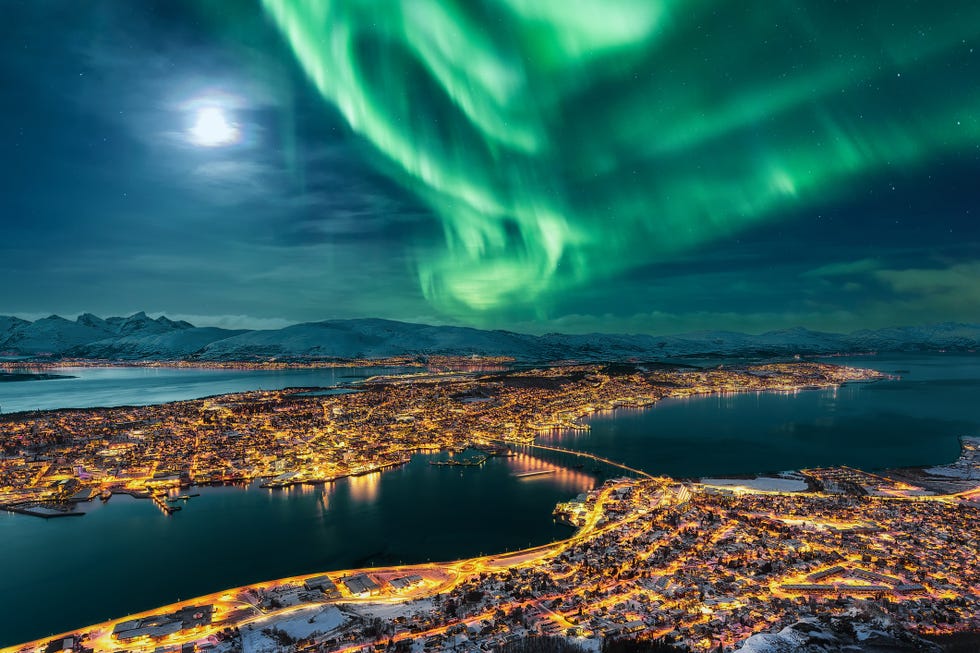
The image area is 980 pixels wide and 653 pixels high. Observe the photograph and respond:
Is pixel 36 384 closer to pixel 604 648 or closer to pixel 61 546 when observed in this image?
pixel 61 546

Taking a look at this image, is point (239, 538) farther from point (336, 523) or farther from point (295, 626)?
point (295, 626)

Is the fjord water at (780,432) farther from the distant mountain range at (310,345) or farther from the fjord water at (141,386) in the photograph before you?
the distant mountain range at (310,345)

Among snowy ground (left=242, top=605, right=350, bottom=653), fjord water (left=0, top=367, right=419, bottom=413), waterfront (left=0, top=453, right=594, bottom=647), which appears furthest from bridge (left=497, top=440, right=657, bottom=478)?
fjord water (left=0, top=367, right=419, bottom=413)

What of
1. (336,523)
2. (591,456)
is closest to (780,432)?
(591,456)

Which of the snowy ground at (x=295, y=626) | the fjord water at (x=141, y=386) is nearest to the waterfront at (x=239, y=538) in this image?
the snowy ground at (x=295, y=626)

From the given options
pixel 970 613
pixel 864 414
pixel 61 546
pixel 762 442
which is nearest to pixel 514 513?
pixel 970 613

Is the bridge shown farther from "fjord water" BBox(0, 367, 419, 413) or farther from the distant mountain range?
the distant mountain range

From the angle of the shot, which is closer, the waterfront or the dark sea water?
the waterfront
